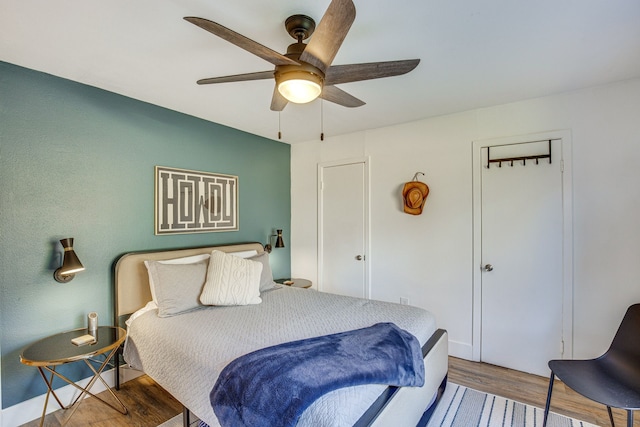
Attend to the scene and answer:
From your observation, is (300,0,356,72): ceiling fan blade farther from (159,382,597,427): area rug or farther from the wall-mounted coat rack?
(159,382,597,427): area rug

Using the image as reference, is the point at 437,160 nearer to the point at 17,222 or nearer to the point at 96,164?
the point at 96,164

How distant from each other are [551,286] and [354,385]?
221 cm

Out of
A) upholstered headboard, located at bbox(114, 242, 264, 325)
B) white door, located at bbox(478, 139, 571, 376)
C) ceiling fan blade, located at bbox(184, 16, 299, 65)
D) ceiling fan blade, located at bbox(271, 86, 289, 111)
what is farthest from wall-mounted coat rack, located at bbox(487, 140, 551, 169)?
upholstered headboard, located at bbox(114, 242, 264, 325)

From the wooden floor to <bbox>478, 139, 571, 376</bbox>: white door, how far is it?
23 cm

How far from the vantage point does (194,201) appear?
3.07 meters

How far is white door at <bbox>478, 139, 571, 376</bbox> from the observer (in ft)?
8.54

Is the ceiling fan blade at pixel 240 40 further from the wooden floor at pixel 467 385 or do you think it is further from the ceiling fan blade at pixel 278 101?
the wooden floor at pixel 467 385

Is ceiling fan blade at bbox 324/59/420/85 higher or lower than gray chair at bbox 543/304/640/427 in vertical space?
higher

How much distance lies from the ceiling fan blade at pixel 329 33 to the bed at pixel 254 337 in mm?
1506

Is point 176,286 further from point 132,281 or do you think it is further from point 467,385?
point 467,385

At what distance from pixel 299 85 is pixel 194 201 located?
201cm

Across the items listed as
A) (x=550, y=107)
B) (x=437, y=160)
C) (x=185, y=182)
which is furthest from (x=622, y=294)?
(x=185, y=182)

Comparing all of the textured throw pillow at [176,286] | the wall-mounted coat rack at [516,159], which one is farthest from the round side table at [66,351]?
the wall-mounted coat rack at [516,159]

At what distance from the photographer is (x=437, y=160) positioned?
126 inches
